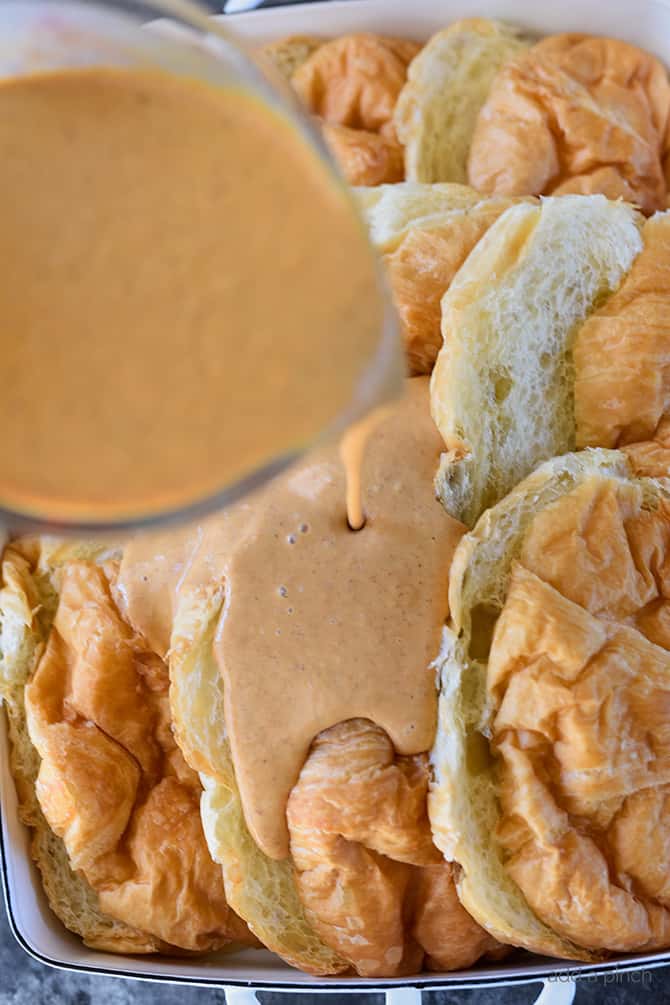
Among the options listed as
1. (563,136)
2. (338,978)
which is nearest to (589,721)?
(338,978)

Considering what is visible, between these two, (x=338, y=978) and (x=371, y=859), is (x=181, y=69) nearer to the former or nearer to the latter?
(x=371, y=859)

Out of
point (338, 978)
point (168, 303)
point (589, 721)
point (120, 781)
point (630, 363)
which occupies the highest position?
point (168, 303)

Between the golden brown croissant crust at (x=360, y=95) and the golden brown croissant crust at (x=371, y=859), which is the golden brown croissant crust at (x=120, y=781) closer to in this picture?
the golden brown croissant crust at (x=371, y=859)

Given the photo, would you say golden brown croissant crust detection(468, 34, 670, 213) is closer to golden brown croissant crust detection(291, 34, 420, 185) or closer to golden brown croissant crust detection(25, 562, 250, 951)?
golden brown croissant crust detection(291, 34, 420, 185)

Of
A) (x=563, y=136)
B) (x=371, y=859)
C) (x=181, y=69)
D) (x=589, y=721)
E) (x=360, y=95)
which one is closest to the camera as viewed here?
(x=181, y=69)

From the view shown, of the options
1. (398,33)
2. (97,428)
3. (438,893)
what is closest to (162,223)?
(97,428)

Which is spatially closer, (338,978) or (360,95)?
(338,978)

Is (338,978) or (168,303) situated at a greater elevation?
(168,303)
